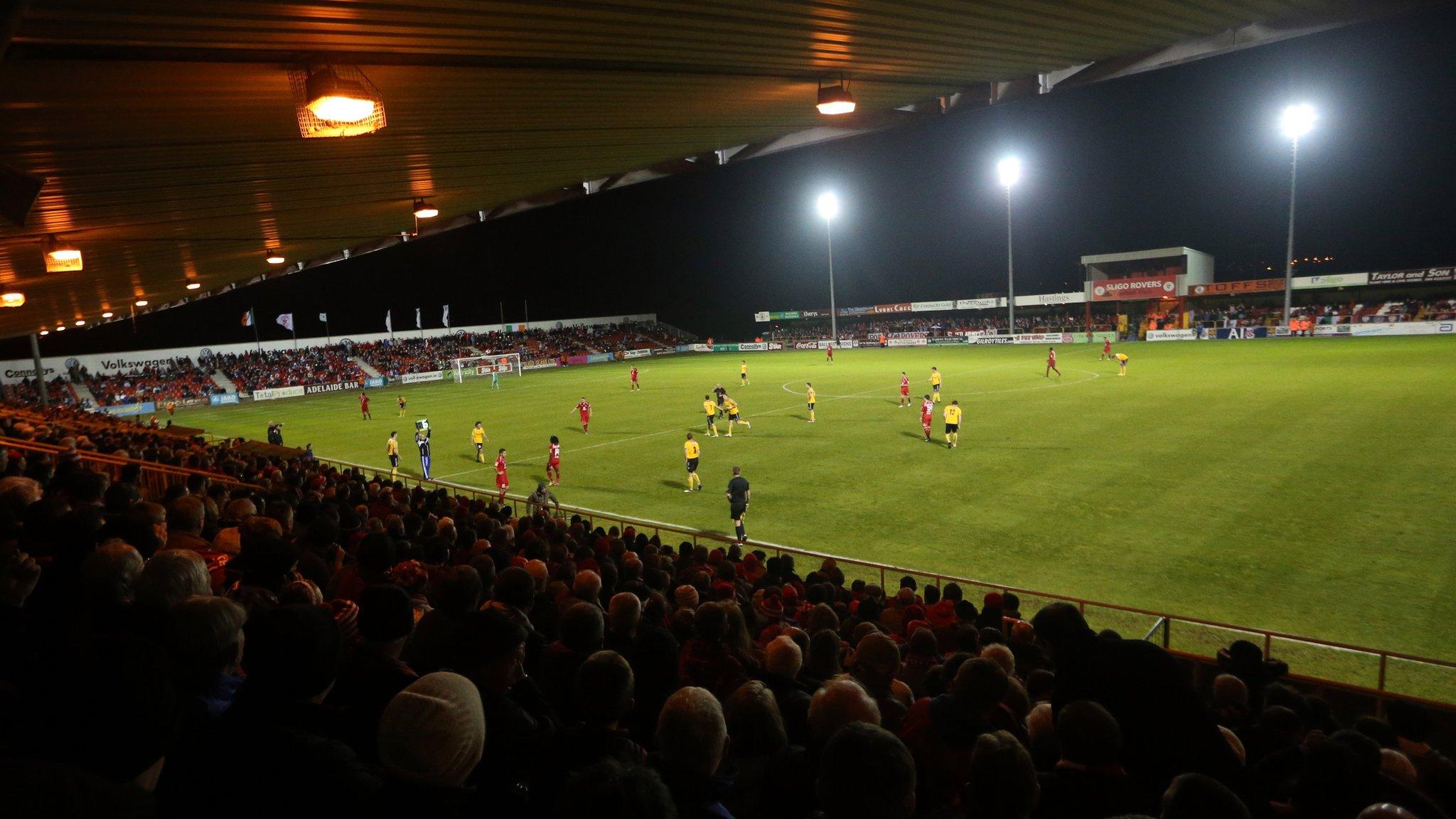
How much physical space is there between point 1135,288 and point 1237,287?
23.9ft

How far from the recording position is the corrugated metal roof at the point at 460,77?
4.77 meters

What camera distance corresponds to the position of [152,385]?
5666cm

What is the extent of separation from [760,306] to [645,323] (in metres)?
14.9

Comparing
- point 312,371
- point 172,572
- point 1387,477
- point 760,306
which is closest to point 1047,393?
point 1387,477

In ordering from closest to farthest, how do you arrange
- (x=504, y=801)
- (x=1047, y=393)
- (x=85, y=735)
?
(x=85, y=735) → (x=504, y=801) → (x=1047, y=393)

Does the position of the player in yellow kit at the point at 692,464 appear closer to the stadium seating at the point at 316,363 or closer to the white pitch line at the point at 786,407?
the white pitch line at the point at 786,407

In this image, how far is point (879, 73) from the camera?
7434mm

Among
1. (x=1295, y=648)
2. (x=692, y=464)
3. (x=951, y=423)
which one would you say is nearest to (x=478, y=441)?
(x=692, y=464)


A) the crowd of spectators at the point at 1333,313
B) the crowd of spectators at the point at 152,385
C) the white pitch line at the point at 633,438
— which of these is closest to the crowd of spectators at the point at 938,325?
the crowd of spectators at the point at 1333,313

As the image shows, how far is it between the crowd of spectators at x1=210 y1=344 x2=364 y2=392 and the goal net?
27.8 ft

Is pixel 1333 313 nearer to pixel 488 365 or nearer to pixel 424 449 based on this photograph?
pixel 424 449

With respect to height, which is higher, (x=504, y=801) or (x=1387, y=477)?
(x=504, y=801)

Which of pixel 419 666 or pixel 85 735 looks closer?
pixel 85 735

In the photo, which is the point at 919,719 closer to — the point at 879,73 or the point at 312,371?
the point at 879,73
